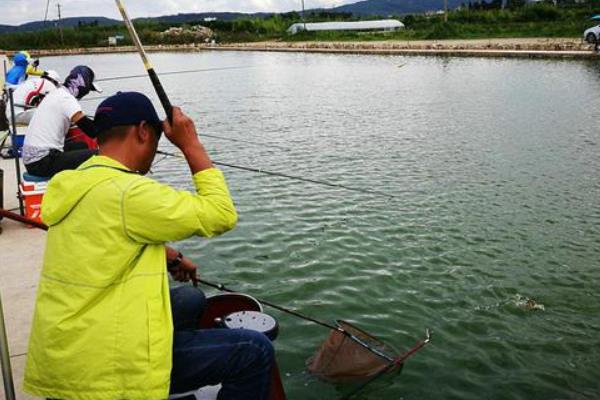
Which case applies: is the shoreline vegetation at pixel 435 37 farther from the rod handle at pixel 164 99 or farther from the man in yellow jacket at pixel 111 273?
the man in yellow jacket at pixel 111 273

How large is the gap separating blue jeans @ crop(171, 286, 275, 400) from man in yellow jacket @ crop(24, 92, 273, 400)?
0.24 metres

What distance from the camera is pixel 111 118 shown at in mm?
2689

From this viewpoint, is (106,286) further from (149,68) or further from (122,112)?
(149,68)

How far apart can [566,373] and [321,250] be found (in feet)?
12.2

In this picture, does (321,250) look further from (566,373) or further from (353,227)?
(566,373)

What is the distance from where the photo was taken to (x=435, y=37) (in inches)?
2881

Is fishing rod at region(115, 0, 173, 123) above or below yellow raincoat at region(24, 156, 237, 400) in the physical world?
above

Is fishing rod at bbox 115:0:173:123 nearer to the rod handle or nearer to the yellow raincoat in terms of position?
the rod handle

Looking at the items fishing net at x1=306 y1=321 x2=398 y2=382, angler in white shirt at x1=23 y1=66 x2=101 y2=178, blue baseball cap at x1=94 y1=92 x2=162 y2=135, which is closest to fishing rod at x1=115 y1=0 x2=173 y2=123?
blue baseball cap at x1=94 y1=92 x2=162 y2=135

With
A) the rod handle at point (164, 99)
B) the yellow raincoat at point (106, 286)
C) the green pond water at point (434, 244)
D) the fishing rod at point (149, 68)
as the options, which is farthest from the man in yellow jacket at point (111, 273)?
the green pond water at point (434, 244)

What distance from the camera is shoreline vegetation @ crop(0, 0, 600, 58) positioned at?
5338cm

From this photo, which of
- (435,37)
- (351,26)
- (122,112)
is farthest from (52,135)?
(351,26)

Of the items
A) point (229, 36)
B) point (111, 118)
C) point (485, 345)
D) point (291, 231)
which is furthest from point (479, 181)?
point (229, 36)

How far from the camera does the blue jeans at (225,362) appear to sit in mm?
2842
